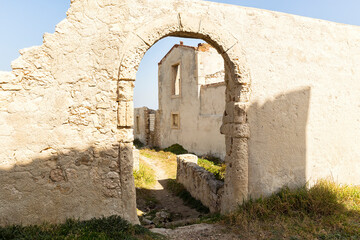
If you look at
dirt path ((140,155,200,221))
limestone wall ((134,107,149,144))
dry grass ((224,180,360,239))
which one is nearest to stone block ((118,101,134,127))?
dry grass ((224,180,360,239))

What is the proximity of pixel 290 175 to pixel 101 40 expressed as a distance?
3.59 m

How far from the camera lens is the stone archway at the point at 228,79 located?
3523 millimetres

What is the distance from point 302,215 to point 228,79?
7.85 feet

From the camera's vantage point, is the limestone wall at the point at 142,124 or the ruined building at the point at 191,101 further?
the limestone wall at the point at 142,124

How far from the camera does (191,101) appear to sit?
1275cm

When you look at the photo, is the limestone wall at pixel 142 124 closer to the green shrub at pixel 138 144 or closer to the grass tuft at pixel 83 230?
the green shrub at pixel 138 144

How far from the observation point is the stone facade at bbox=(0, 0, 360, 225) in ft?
10.7

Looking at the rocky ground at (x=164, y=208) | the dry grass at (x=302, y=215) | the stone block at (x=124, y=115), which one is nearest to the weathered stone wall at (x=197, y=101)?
the rocky ground at (x=164, y=208)

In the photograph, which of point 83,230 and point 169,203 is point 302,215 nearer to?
point 169,203

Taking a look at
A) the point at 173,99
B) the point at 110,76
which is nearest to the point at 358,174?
the point at 110,76

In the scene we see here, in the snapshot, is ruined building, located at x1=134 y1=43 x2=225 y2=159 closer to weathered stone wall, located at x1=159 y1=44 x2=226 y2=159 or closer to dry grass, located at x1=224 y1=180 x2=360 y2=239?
weathered stone wall, located at x1=159 y1=44 x2=226 y2=159

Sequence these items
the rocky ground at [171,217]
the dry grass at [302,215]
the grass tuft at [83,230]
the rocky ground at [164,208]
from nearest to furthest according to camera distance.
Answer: the grass tuft at [83,230], the dry grass at [302,215], the rocky ground at [171,217], the rocky ground at [164,208]

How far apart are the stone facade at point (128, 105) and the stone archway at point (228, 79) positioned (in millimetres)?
15

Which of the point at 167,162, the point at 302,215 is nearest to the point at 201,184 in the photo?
the point at 302,215
